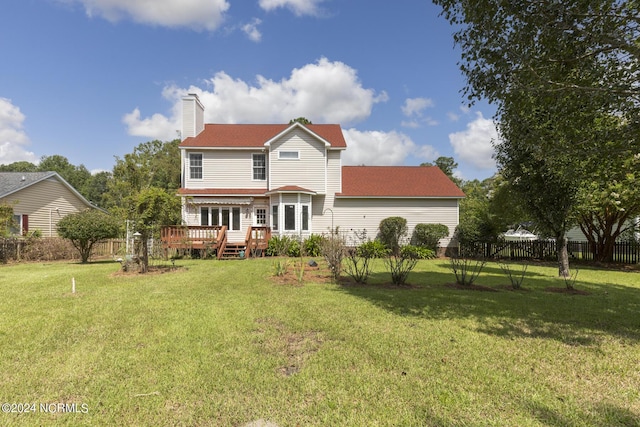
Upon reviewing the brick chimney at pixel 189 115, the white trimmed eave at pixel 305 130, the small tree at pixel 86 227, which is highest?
the brick chimney at pixel 189 115

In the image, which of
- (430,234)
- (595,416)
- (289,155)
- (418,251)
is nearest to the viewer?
(595,416)

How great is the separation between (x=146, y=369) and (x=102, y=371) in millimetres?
518

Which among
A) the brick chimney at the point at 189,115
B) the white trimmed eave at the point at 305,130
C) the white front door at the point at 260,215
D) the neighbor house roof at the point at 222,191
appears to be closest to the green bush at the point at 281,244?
the white front door at the point at 260,215

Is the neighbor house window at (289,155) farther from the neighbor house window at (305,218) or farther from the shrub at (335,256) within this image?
the shrub at (335,256)

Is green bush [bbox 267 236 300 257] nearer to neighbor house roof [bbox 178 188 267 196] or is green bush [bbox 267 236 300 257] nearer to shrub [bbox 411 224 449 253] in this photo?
neighbor house roof [bbox 178 188 267 196]

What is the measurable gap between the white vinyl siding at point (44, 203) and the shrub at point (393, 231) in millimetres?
21856

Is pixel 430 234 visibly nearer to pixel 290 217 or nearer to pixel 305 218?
pixel 305 218

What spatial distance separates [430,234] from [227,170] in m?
13.3

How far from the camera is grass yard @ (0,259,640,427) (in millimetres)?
3191

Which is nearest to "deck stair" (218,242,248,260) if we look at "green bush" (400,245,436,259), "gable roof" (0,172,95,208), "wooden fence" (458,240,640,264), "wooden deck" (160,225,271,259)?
"wooden deck" (160,225,271,259)

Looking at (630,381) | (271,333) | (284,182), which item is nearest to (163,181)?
(284,182)

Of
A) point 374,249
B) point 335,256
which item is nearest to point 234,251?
point 374,249

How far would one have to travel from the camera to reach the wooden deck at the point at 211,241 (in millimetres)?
16844

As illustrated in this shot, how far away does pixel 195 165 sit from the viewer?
2127cm
